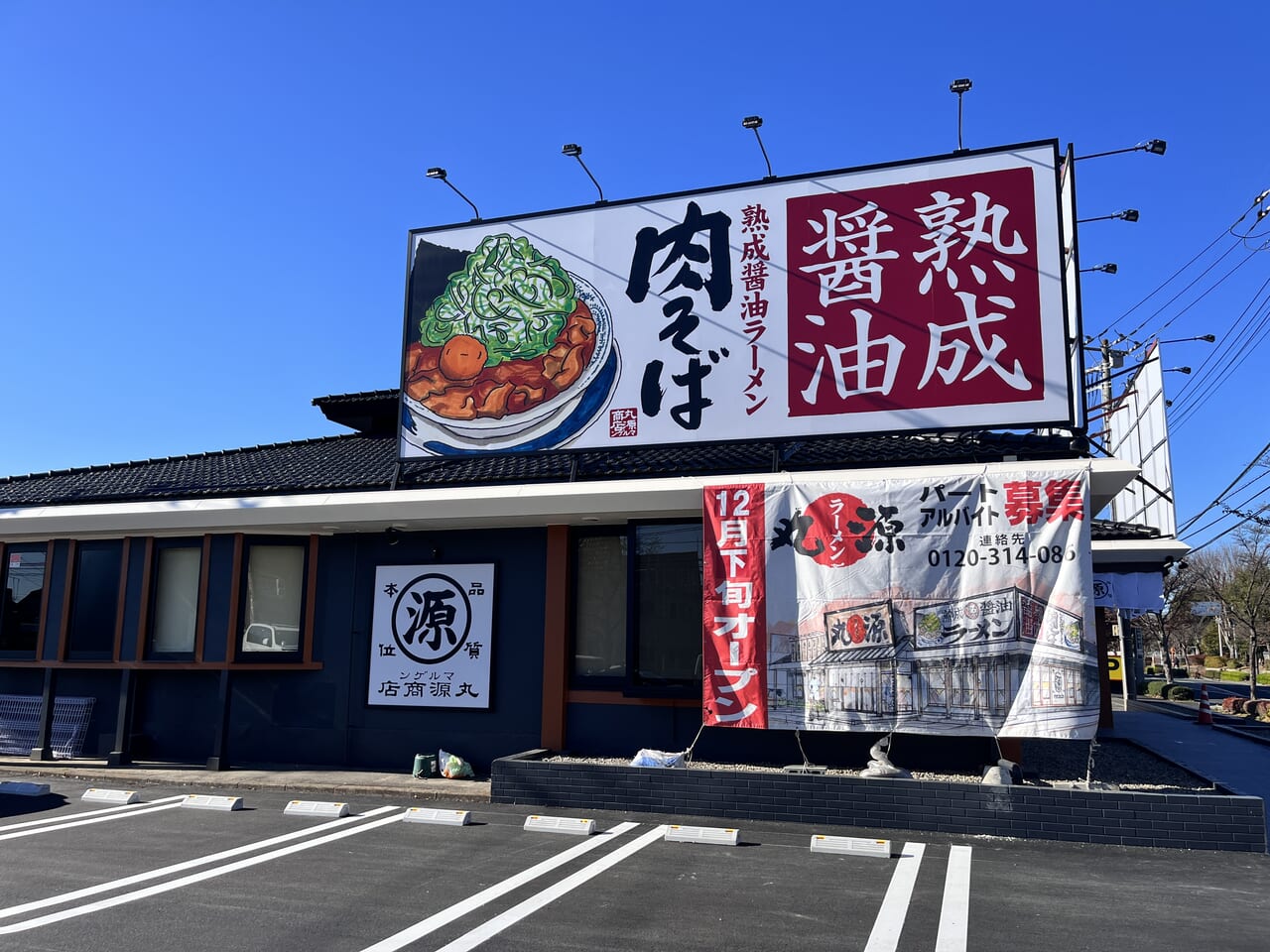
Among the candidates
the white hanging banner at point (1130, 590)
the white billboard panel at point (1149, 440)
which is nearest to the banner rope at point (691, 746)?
the white hanging banner at point (1130, 590)

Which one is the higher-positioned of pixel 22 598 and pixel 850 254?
pixel 850 254

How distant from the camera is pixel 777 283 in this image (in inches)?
425

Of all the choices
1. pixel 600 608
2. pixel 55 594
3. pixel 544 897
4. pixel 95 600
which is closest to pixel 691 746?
pixel 600 608

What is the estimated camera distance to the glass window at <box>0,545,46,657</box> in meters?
13.4

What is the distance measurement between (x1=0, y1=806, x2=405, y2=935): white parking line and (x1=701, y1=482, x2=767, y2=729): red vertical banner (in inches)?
134

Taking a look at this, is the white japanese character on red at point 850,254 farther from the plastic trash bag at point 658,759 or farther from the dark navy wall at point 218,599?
the dark navy wall at point 218,599

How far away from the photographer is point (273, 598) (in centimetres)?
1262

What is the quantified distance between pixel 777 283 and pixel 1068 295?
3.16m

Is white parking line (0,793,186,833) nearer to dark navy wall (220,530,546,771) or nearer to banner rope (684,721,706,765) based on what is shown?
dark navy wall (220,530,546,771)

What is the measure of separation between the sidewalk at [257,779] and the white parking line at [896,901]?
14.7ft

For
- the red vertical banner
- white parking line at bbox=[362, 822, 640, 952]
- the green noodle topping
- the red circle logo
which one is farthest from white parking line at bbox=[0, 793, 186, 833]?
the red circle logo

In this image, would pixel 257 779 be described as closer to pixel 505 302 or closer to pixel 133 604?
pixel 133 604

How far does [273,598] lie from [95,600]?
8.95 ft

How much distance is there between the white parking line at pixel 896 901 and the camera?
5.61 m
